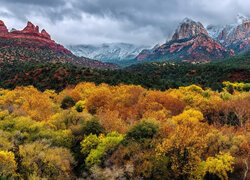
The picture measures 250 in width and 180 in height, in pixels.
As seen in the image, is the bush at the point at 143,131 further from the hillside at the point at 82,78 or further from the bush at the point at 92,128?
the hillside at the point at 82,78

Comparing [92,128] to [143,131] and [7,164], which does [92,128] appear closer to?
[143,131]

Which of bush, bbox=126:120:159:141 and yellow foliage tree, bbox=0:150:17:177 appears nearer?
yellow foliage tree, bbox=0:150:17:177

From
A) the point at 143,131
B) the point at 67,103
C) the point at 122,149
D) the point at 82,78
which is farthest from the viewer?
the point at 82,78

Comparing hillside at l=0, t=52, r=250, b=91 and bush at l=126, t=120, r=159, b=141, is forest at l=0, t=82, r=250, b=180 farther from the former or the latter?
hillside at l=0, t=52, r=250, b=91

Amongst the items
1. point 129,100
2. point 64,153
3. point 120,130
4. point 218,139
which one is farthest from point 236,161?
point 129,100

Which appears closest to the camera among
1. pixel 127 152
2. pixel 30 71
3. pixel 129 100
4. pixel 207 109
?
pixel 127 152

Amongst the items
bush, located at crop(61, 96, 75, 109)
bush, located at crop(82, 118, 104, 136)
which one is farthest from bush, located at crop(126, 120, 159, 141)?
bush, located at crop(61, 96, 75, 109)

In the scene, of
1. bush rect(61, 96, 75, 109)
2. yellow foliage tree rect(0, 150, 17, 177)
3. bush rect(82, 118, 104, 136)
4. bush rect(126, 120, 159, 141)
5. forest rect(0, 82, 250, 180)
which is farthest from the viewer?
bush rect(61, 96, 75, 109)

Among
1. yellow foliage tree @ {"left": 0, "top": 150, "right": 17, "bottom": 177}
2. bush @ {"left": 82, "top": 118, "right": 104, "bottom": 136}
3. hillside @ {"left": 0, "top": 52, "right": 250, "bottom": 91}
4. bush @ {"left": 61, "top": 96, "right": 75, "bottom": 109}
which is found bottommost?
yellow foliage tree @ {"left": 0, "top": 150, "right": 17, "bottom": 177}

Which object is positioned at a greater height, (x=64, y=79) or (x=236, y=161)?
(x=64, y=79)

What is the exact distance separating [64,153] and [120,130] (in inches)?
382

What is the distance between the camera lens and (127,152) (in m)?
21.6

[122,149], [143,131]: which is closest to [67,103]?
[143,131]

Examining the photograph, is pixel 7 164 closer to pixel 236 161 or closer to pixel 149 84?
pixel 236 161
